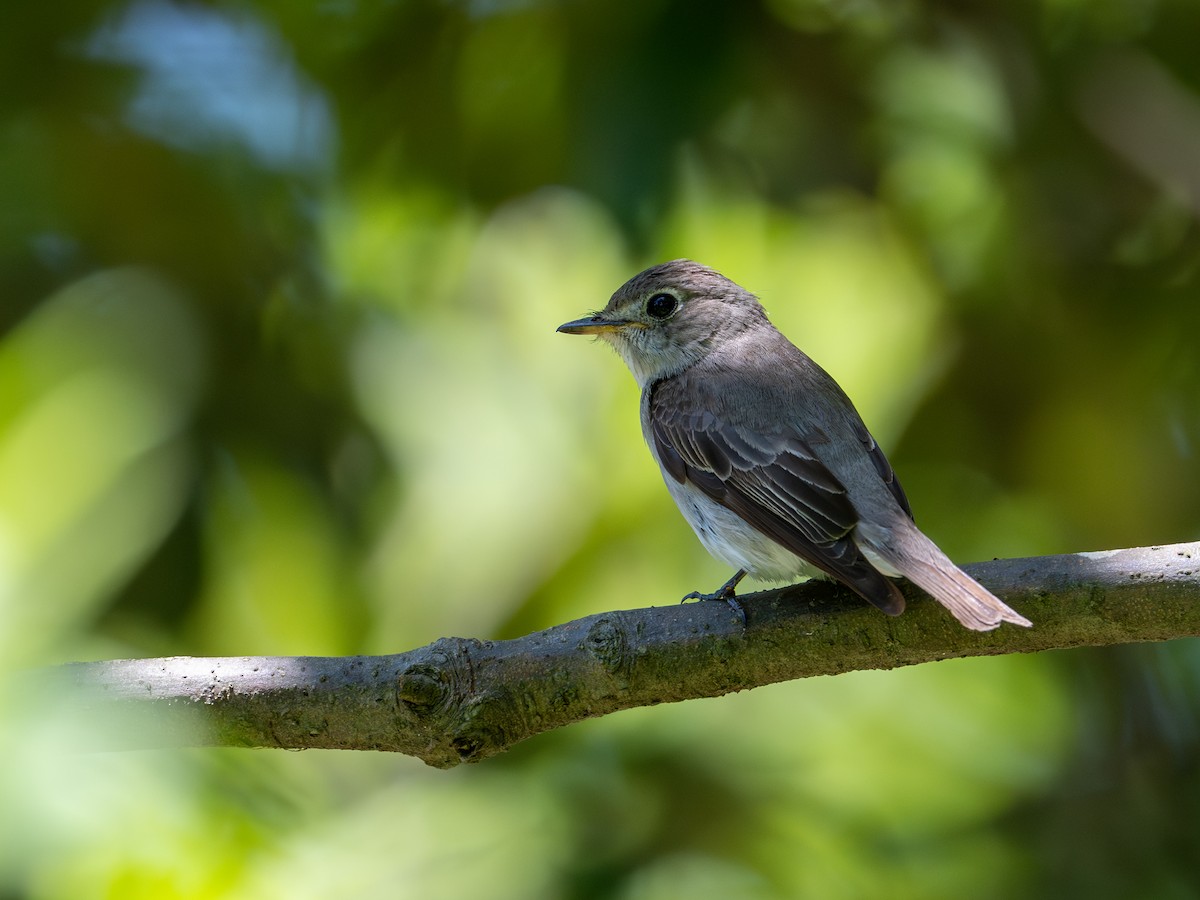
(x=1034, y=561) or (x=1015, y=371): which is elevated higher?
(x=1034, y=561)

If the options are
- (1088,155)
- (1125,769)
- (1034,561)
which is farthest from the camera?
(1088,155)

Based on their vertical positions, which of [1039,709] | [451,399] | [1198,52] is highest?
[1198,52]

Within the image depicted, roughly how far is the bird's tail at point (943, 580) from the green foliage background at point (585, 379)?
1.28m

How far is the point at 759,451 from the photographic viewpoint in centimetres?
378

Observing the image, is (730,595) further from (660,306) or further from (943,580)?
(660,306)

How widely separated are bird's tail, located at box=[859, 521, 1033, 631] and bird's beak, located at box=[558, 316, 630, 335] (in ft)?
5.38

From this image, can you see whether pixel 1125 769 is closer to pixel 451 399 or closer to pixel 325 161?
pixel 451 399

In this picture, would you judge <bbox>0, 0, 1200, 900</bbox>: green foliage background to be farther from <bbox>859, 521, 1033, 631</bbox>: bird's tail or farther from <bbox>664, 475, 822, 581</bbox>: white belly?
<bbox>859, 521, 1033, 631</bbox>: bird's tail

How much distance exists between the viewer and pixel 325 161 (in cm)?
553

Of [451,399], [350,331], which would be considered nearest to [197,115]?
[350,331]

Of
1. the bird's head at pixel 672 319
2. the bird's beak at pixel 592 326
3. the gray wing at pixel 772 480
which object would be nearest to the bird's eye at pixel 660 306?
the bird's head at pixel 672 319

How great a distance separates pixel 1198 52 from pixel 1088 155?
0.61 meters

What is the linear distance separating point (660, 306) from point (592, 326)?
264mm

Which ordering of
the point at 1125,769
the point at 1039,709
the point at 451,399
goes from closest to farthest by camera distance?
the point at 1039,709, the point at 1125,769, the point at 451,399
